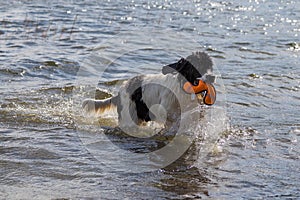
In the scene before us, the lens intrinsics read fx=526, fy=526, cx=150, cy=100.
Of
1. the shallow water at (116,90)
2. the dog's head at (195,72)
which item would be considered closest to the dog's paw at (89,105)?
the shallow water at (116,90)

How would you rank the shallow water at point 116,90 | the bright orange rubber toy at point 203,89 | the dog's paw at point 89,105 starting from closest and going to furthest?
the shallow water at point 116,90 → the bright orange rubber toy at point 203,89 → the dog's paw at point 89,105

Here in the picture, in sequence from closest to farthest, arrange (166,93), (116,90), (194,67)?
1. (194,67)
2. (166,93)
3. (116,90)

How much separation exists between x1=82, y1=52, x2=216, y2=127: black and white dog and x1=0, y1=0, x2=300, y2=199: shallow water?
35 cm

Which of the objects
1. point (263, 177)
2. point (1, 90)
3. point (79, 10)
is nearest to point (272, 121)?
point (263, 177)

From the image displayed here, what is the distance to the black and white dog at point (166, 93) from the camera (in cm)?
616

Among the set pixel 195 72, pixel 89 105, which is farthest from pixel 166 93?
pixel 89 105

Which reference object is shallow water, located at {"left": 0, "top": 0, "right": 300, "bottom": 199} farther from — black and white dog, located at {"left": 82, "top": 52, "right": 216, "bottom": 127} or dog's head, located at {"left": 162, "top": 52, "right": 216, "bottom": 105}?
dog's head, located at {"left": 162, "top": 52, "right": 216, "bottom": 105}

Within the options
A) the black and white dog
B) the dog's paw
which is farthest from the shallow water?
the black and white dog

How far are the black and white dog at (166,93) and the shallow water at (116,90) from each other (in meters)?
0.35

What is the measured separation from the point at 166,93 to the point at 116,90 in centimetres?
250

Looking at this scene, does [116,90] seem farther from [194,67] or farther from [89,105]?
[194,67]

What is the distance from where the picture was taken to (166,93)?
6461 millimetres

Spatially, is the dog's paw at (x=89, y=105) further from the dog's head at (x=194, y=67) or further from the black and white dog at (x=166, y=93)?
the dog's head at (x=194, y=67)

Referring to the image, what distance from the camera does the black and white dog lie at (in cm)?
616
